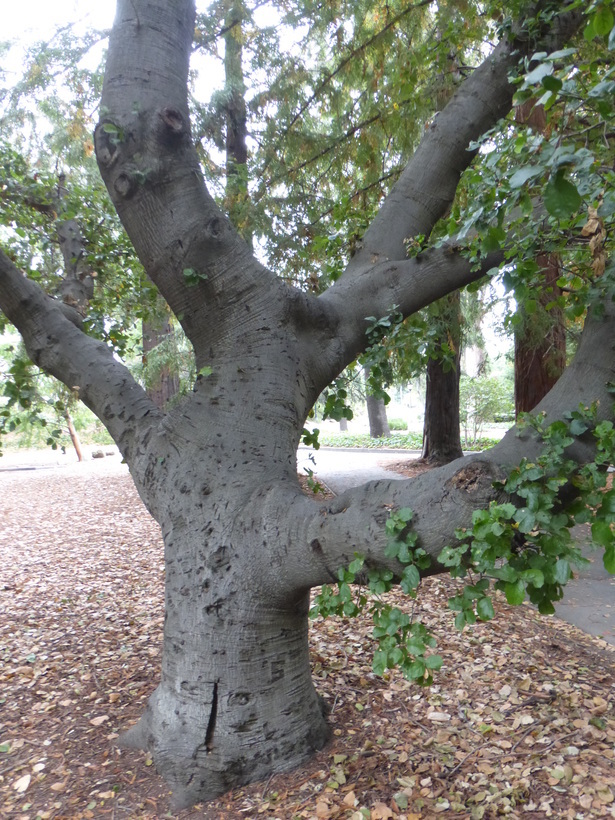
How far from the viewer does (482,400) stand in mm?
15648

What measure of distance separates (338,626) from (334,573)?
237 cm

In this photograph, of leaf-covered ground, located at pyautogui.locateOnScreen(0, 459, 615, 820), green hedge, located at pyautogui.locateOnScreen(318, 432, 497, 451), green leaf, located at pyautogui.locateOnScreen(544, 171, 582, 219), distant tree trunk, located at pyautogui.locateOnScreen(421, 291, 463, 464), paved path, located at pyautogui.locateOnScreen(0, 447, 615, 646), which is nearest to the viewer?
green leaf, located at pyautogui.locateOnScreen(544, 171, 582, 219)

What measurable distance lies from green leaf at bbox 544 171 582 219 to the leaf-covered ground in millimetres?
2354

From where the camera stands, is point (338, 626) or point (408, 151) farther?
point (408, 151)

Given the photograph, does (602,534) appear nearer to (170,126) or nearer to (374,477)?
(170,126)

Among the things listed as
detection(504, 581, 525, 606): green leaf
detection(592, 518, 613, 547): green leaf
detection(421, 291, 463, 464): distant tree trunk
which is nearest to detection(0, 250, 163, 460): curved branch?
detection(504, 581, 525, 606): green leaf

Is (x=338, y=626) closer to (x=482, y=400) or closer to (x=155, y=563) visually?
(x=155, y=563)

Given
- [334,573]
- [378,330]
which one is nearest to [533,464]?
[334,573]

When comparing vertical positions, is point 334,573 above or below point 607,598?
above

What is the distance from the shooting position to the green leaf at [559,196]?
1067 millimetres

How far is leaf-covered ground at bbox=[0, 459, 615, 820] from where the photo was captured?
94.3 inches

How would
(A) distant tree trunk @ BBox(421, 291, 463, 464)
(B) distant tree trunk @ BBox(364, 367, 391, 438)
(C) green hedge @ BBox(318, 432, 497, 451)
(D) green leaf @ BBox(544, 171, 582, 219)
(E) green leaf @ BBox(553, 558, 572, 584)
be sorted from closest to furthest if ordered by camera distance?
(D) green leaf @ BBox(544, 171, 582, 219), (E) green leaf @ BBox(553, 558, 572, 584), (A) distant tree trunk @ BBox(421, 291, 463, 464), (C) green hedge @ BBox(318, 432, 497, 451), (B) distant tree trunk @ BBox(364, 367, 391, 438)

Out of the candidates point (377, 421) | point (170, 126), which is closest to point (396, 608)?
point (170, 126)

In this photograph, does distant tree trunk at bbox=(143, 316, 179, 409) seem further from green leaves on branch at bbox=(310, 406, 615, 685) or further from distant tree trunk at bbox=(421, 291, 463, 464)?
green leaves on branch at bbox=(310, 406, 615, 685)
